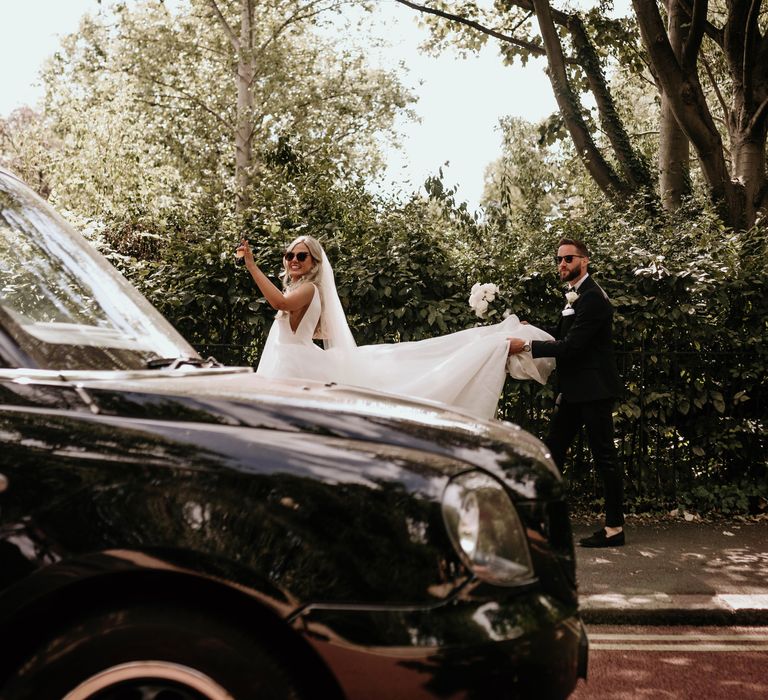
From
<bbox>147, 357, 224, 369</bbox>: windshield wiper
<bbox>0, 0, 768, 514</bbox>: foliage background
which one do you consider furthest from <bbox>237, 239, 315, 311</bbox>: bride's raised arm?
<bbox>147, 357, 224, 369</bbox>: windshield wiper

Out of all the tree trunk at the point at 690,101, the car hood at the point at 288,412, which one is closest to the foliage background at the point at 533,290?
the tree trunk at the point at 690,101

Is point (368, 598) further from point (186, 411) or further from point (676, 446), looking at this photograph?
point (676, 446)

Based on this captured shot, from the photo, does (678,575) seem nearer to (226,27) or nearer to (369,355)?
(369,355)

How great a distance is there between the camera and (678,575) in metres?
6.27

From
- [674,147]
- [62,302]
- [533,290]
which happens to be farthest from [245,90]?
[62,302]

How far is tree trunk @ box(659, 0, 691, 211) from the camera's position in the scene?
14.4 metres

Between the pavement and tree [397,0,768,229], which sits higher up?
tree [397,0,768,229]

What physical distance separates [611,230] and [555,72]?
682cm

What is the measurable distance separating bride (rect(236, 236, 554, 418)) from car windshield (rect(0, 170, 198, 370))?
10.8 feet

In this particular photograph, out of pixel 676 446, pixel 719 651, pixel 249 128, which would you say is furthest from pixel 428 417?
pixel 249 128

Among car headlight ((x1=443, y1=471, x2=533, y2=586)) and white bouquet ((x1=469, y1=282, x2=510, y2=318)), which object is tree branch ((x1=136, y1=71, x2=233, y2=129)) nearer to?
white bouquet ((x1=469, y1=282, x2=510, y2=318))

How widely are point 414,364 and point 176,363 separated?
4.05 meters

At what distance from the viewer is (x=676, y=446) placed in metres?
8.48

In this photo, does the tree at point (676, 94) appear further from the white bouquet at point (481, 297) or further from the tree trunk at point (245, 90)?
the tree trunk at point (245, 90)
